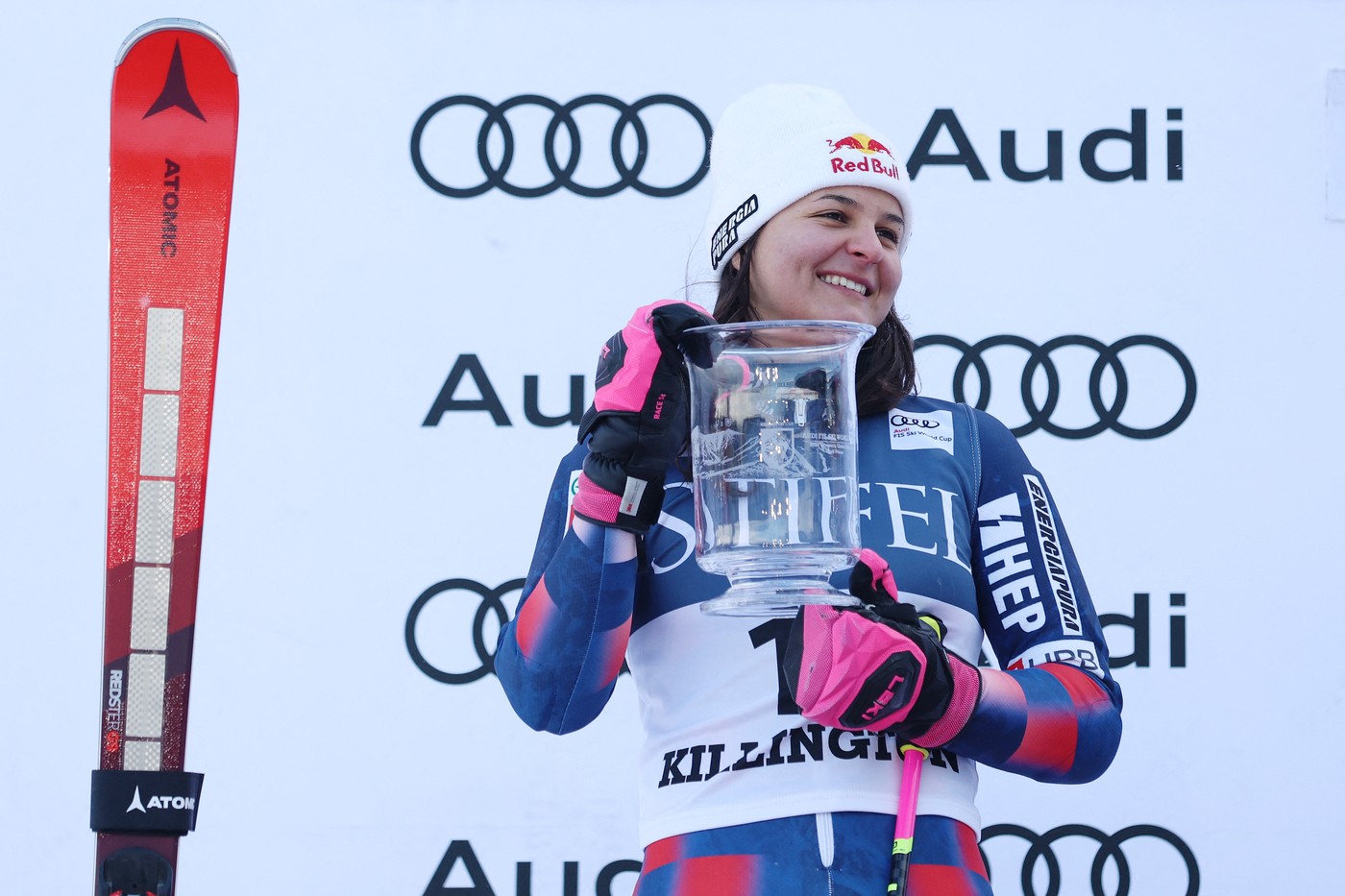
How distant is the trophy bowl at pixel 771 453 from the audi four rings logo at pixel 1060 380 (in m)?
1.17

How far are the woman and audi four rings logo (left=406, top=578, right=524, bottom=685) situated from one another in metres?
0.99

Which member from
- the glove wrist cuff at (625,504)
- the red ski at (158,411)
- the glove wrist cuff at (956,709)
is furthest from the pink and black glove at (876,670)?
the red ski at (158,411)

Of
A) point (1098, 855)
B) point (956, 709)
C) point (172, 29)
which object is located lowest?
point (1098, 855)

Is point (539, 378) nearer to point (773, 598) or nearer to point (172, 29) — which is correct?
point (172, 29)

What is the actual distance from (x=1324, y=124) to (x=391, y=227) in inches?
61.4

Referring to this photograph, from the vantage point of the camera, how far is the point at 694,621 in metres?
1.24

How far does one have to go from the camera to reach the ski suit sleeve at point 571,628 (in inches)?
46.6

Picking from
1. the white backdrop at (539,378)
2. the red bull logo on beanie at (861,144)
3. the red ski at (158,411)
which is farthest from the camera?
the white backdrop at (539,378)

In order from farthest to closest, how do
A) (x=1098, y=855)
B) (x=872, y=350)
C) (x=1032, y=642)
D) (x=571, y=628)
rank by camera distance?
1. (x=1098, y=855)
2. (x=872, y=350)
3. (x=1032, y=642)
4. (x=571, y=628)

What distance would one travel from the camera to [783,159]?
1453 millimetres

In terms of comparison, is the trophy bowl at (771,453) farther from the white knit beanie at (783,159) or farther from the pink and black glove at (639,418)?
the white knit beanie at (783,159)

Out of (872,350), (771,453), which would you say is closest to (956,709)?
(771,453)

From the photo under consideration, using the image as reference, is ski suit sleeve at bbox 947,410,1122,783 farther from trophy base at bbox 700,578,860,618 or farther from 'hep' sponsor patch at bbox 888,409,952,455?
trophy base at bbox 700,578,860,618

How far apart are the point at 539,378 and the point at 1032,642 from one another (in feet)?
3.90
